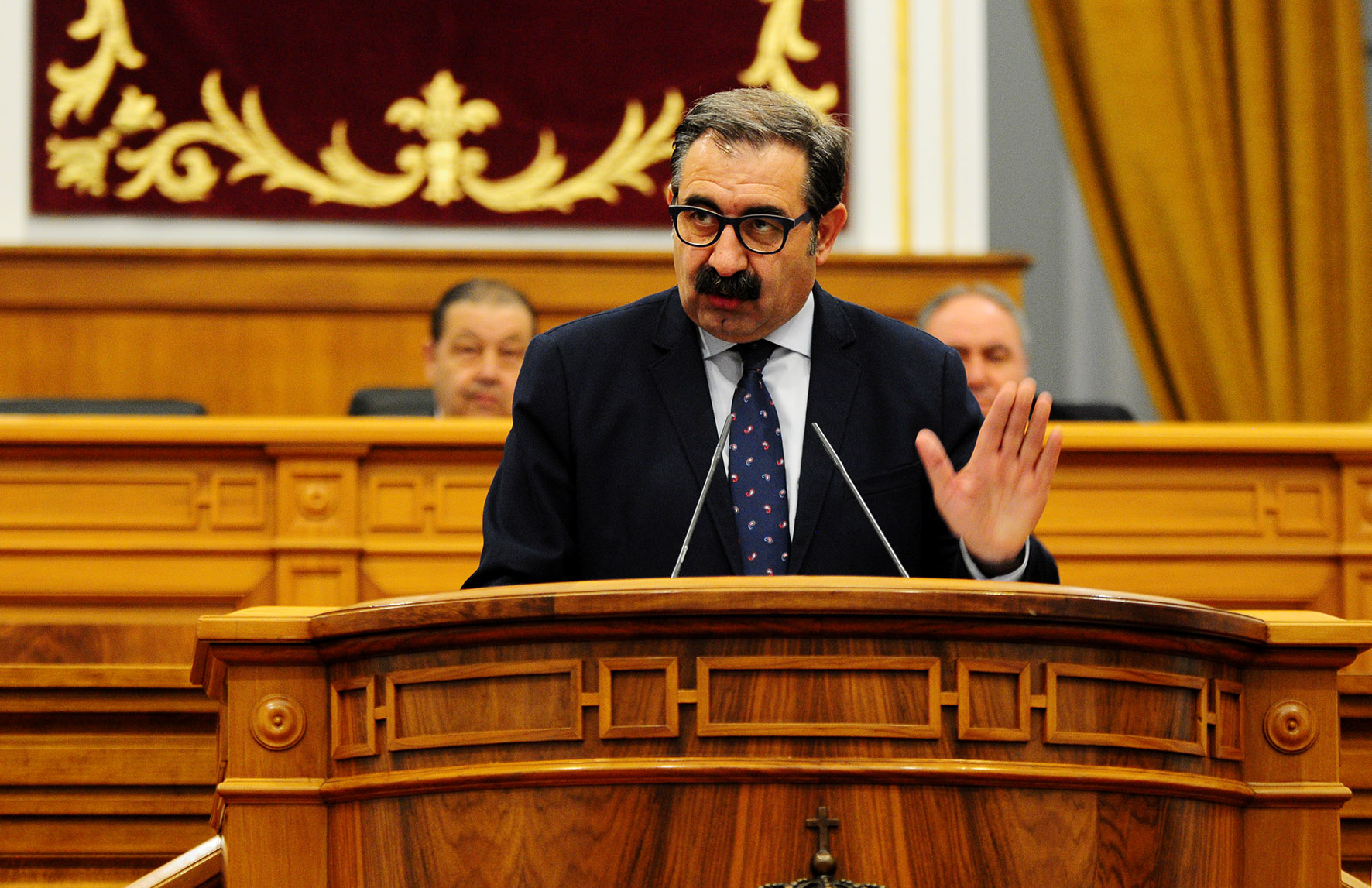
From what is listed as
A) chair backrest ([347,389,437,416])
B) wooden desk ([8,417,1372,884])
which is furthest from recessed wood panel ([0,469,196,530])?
chair backrest ([347,389,437,416])

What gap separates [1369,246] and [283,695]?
3536 millimetres

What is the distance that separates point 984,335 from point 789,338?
1595 millimetres

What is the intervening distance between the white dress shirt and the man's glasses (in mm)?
130

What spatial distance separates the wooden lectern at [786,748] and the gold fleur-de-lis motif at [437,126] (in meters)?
3.04

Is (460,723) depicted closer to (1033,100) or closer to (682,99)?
(682,99)

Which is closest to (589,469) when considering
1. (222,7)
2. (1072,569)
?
(1072,569)

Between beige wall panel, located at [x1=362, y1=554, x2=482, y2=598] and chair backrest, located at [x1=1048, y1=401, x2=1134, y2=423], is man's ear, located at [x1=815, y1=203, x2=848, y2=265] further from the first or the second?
chair backrest, located at [x1=1048, y1=401, x2=1134, y2=423]

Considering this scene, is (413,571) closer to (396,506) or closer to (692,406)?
(396,506)

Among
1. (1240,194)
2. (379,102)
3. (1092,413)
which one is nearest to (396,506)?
(1092,413)

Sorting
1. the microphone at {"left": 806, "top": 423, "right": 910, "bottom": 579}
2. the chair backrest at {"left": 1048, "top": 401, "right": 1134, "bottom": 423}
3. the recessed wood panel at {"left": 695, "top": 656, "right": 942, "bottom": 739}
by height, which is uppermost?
the chair backrest at {"left": 1048, "top": 401, "right": 1134, "bottom": 423}

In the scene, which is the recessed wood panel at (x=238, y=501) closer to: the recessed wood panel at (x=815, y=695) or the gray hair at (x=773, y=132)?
the gray hair at (x=773, y=132)

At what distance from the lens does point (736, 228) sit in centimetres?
164

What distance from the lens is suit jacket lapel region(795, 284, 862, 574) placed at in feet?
5.29

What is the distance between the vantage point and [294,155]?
13.7 ft
